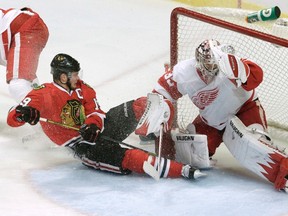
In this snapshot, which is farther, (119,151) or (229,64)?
(119,151)

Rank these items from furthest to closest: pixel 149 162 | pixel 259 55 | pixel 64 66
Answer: pixel 259 55, pixel 64 66, pixel 149 162

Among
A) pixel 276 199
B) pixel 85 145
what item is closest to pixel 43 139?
pixel 85 145

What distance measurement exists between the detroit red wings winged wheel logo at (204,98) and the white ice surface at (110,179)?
0.94 feet

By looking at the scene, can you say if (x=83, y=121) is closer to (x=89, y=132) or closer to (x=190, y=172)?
(x=89, y=132)

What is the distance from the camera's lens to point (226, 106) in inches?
130

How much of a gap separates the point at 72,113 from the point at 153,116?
0.36 m

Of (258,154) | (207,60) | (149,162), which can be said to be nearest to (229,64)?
(207,60)

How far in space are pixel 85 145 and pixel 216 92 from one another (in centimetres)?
59

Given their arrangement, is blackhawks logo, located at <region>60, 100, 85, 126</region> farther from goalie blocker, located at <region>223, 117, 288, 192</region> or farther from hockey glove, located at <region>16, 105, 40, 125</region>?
goalie blocker, located at <region>223, 117, 288, 192</region>

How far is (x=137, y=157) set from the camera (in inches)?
125

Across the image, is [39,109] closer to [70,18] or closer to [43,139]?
[43,139]

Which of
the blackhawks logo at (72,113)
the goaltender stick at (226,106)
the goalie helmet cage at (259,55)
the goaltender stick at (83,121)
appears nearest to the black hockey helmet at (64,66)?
the goaltender stick at (83,121)

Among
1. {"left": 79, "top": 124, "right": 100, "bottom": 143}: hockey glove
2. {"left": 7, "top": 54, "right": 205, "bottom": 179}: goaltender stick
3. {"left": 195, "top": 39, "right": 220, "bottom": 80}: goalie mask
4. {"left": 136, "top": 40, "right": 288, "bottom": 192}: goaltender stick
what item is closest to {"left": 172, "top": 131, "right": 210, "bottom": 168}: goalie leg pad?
{"left": 136, "top": 40, "right": 288, "bottom": 192}: goaltender stick

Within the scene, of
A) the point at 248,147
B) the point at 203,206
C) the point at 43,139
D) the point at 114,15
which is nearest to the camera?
the point at 203,206
